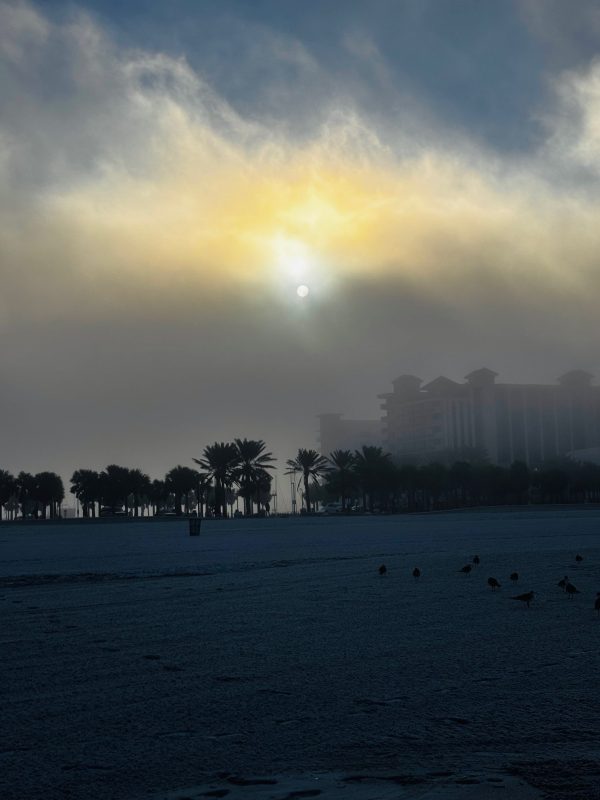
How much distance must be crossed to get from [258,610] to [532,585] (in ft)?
18.0

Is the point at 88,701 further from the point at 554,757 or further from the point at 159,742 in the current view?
the point at 554,757

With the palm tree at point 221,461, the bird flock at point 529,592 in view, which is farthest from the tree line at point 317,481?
the bird flock at point 529,592

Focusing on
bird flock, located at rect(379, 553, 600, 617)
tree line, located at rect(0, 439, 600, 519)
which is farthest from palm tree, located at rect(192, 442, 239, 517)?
bird flock, located at rect(379, 553, 600, 617)

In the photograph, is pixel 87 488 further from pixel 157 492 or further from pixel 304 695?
pixel 304 695

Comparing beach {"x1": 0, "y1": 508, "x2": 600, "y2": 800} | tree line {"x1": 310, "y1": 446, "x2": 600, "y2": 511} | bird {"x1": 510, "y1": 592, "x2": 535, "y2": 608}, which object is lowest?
beach {"x1": 0, "y1": 508, "x2": 600, "y2": 800}

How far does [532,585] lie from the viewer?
16.6 meters

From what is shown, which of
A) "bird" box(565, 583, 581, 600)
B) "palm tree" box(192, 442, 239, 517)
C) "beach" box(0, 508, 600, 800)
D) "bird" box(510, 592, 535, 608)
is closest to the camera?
"beach" box(0, 508, 600, 800)

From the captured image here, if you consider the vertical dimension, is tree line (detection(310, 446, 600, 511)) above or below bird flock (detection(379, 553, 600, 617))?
above

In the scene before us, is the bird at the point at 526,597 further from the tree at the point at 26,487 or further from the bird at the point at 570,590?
the tree at the point at 26,487

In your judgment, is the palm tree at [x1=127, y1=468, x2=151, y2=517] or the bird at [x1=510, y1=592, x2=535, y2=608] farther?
the palm tree at [x1=127, y1=468, x2=151, y2=517]

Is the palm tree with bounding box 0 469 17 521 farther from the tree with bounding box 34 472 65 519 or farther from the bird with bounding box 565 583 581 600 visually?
the bird with bounding box 565 583 581 600

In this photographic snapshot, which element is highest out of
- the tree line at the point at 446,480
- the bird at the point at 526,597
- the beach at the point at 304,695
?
the tree line at the point at 446,480

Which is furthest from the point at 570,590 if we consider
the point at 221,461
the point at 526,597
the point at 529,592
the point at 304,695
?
the point at 221,461

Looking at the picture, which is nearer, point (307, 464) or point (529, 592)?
point (529, 592)
